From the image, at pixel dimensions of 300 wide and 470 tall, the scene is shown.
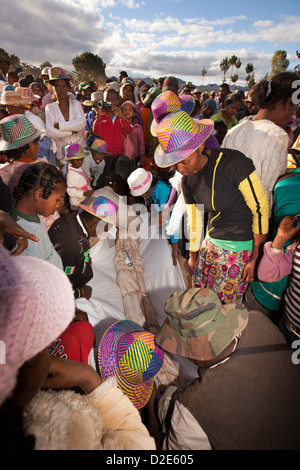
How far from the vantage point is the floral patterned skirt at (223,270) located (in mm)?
1955

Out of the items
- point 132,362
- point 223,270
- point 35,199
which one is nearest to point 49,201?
point 35,199

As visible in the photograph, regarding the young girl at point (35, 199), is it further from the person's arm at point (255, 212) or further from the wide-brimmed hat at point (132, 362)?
the person's arm at point (255, 212)

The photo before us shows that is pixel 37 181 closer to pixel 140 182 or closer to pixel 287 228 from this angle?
pixel 140 182

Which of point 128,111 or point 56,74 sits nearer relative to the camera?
point 56,74

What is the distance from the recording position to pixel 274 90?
1.86m

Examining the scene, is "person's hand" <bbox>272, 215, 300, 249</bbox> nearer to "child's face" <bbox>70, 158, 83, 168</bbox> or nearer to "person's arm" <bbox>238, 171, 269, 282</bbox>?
"person's arm" <bbox>238, 171, 269, 282</bbox>

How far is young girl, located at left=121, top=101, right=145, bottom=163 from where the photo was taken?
4.41m

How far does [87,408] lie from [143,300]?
184cm

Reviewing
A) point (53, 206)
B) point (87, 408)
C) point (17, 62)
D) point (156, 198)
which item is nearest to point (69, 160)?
point (156, 198)

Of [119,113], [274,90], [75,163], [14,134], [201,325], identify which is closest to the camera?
[201,325]

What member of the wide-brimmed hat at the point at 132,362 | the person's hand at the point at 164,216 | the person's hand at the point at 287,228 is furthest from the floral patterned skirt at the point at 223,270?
the person's hand at the point at 164,216

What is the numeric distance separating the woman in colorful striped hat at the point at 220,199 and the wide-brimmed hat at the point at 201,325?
69cm

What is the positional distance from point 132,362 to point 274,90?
7.82 feet
